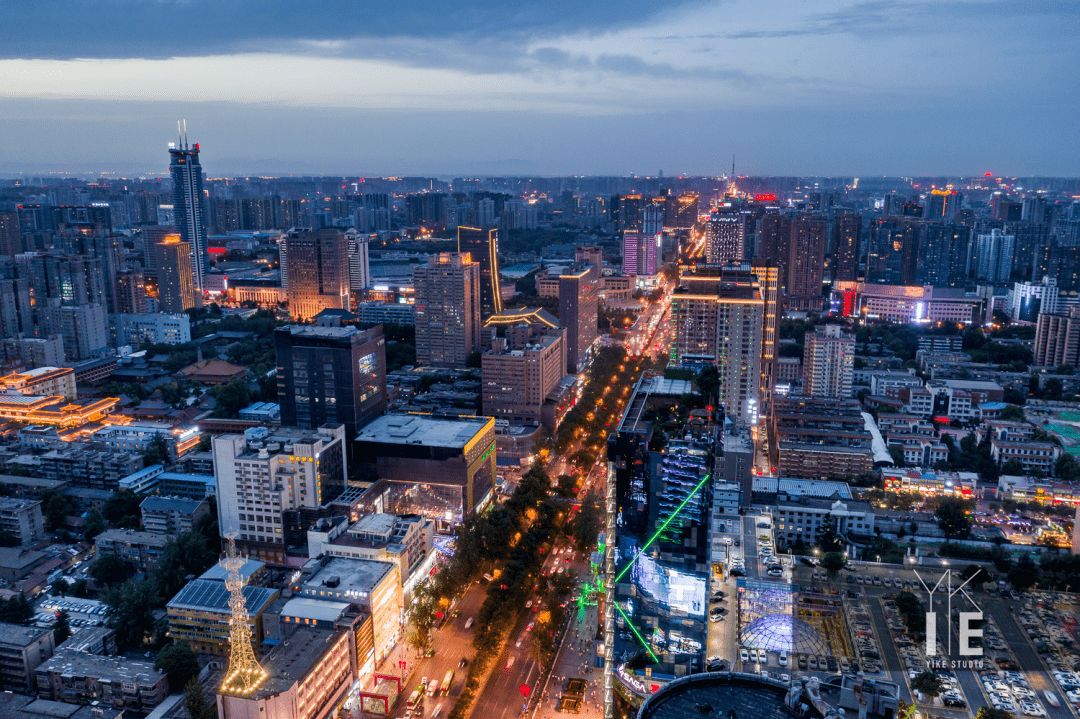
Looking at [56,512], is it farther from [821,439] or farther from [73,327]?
[821,439]

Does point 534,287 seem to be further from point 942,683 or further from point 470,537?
point 942,683

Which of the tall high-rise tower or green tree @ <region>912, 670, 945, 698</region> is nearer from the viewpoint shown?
green tree @ <region>912, 670, 945, 698</region>

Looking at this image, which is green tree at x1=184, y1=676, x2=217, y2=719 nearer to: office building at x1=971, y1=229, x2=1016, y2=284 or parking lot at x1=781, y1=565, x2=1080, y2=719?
parking lot at x1=781, y1=565, x2=1080, y2=719

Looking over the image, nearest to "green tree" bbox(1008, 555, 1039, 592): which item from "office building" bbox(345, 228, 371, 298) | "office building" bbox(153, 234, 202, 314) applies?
"office building" bbox(345, 228, 371, 298)

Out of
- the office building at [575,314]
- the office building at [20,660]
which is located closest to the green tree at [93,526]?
the office building at [20,660]

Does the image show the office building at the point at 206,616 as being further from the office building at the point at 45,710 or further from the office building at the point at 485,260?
the office building at the point at 485,260

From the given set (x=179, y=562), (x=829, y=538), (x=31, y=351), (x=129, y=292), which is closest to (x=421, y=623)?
(x=179, y=562)
